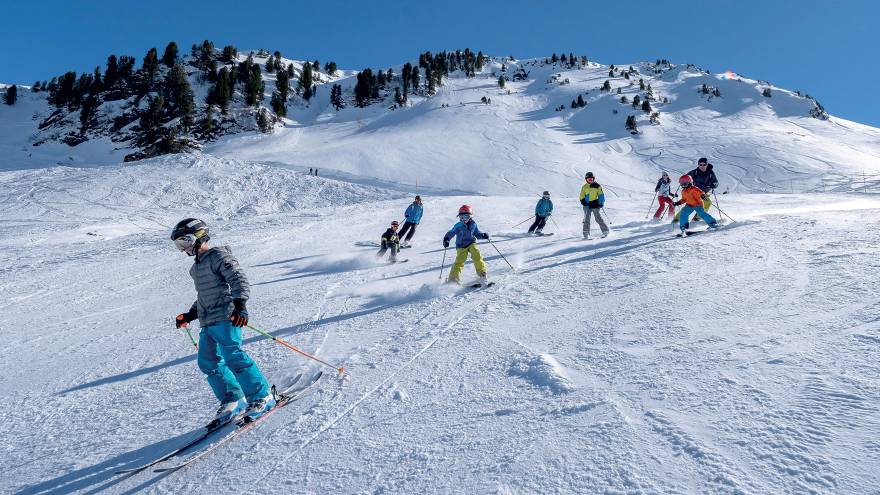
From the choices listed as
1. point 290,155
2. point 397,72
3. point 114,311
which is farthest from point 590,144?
point 397,72

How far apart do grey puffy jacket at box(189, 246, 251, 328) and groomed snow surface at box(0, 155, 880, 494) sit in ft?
3.08

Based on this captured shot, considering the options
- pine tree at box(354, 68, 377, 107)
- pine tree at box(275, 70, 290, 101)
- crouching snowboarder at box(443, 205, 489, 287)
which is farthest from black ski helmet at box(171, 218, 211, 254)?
pine tree at box(275, 70, 290, 101)

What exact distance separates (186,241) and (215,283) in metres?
0.43

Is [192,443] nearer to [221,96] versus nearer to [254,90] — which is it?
[221,96]

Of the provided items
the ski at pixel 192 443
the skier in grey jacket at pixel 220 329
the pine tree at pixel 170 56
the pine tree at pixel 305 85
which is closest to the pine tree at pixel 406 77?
the pine tree at pixel 305 85

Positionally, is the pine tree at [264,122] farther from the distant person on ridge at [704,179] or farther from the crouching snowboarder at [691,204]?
the crouching snowboarder at [691,204]

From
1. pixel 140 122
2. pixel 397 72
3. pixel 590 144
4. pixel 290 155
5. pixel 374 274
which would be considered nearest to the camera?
pixel 374 274

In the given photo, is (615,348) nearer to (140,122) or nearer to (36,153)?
(36,153)

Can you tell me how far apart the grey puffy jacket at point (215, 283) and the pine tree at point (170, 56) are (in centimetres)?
9082

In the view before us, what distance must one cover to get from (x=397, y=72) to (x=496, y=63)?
904 inches

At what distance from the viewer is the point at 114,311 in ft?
28.1

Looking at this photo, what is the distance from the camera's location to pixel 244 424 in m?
4.02

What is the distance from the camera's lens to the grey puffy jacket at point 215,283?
4.20 m

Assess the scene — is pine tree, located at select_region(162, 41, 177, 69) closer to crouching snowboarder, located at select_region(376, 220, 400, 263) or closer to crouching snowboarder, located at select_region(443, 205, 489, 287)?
crouching snowboarder, located at select_region(376, 220, 400, 263)
